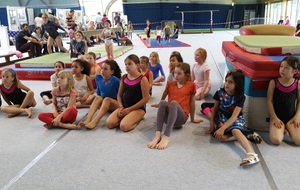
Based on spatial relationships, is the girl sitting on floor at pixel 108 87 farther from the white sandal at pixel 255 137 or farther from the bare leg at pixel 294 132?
the bare leg at pixel 294 132

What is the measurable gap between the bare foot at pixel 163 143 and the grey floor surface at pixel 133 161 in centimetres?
6

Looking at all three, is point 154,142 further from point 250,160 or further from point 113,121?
point 250,160

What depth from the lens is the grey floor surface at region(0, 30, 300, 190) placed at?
215 centimetres

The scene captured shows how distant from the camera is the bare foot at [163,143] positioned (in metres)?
2.71

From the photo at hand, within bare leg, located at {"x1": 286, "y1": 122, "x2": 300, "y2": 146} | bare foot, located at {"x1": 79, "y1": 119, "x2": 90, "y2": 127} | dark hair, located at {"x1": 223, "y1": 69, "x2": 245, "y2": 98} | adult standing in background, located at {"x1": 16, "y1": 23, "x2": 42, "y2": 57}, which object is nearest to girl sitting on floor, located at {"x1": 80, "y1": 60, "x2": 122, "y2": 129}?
bare foot, located at {"x1": 79, "y1": 119, "x2": 90, "y2": 127}

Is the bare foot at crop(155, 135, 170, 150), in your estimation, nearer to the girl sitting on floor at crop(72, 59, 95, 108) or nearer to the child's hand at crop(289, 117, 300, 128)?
the child's hand at crop(289, 117, 300, 128)

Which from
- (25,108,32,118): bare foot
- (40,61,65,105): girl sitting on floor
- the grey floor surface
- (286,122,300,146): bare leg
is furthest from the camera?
(40,61,65,105): girl sitting on floor

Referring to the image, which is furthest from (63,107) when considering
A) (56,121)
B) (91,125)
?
(91,125)

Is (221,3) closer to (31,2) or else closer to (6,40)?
(31,2)

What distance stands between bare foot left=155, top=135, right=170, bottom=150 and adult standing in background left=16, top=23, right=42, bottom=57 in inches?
281

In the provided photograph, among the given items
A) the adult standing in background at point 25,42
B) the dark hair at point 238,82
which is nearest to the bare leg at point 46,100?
the dark hair at point 238,82

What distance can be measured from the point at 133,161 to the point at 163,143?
1.30ft

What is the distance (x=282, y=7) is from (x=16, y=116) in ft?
70.5

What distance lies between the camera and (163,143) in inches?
108
